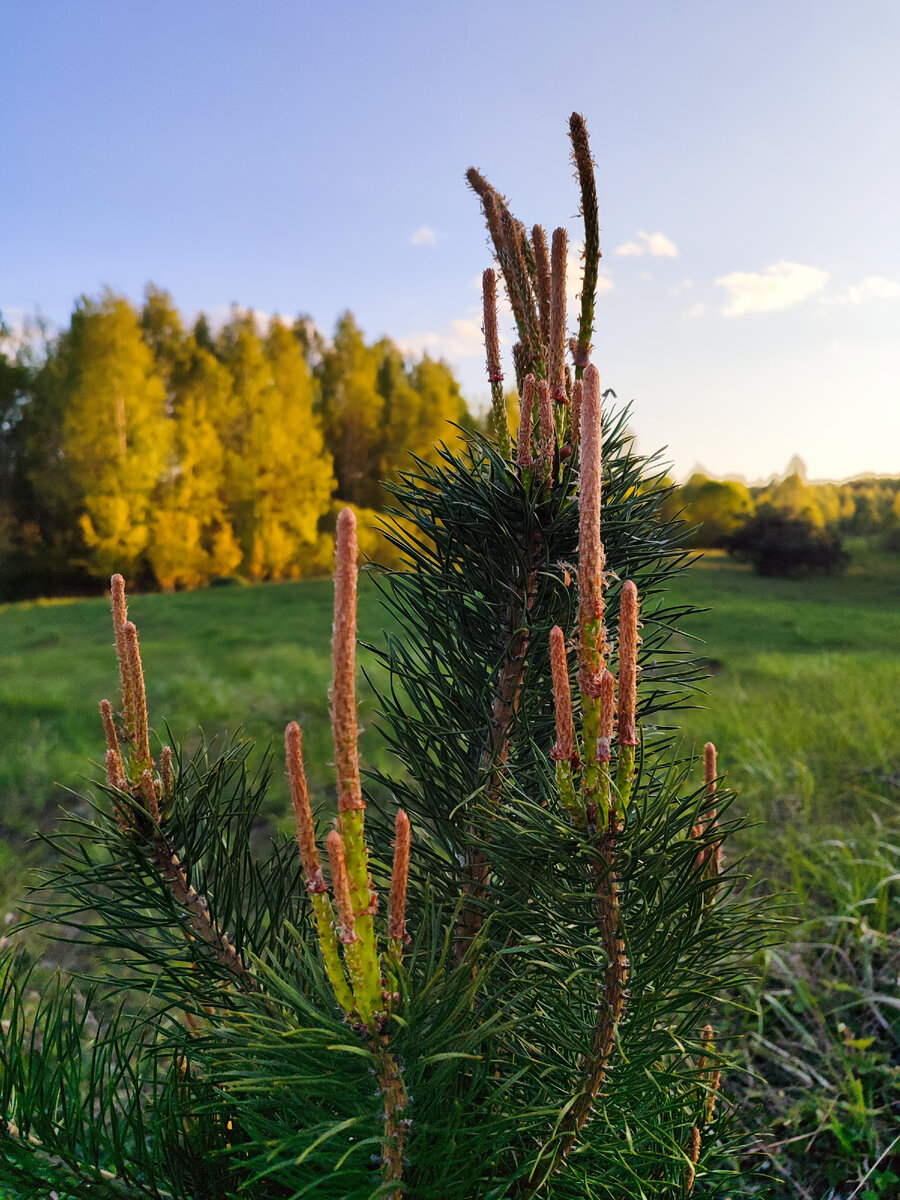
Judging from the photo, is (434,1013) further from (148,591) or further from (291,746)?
(148,591)

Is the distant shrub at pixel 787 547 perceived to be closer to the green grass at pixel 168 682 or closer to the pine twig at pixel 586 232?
the green grass at pixel 168 682

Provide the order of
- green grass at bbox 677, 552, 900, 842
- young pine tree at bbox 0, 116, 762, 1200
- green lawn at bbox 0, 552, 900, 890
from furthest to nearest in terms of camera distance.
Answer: green lawn at bbox 0, 552, 900, 890, green grass at bbox 677, 552, 900, 842, young pine tree at bbox 0, 116, 762, 1200

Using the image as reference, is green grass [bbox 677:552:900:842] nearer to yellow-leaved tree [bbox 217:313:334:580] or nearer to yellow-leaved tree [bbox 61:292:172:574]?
yellow-leaved tree [bbox 217:313:334:580]

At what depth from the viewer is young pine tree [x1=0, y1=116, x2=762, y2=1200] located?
0.63m

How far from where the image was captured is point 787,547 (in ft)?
41.8

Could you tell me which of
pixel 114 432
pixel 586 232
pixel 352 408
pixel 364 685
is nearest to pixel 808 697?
pixel 364 685

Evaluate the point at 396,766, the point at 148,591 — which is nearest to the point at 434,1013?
the point at 396,766

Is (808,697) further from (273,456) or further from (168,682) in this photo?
(273,456)

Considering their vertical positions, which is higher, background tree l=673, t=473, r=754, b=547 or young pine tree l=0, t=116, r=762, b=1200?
background tree l=673, t=473, r=754, b=547

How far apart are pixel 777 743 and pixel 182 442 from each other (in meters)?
16.5

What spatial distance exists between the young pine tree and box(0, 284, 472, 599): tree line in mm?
17807

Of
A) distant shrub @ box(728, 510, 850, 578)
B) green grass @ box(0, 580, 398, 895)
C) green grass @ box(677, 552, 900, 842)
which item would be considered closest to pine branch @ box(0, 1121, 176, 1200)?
green grass @ box(677, 552, 900, 842)

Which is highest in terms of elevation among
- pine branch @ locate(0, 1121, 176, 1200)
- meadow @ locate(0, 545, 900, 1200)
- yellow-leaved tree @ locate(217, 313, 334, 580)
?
yellow-leaved tree @ locate(217, 313, 334, 580)

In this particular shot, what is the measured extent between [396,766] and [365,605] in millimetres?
8851
